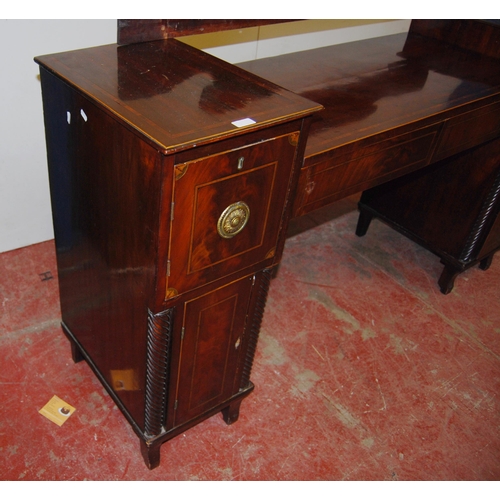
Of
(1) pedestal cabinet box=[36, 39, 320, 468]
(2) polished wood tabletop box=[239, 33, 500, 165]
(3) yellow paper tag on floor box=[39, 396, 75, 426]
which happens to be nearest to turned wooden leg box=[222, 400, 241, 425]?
(1) pedestal cabinet box=[36, 39, 320, 468]

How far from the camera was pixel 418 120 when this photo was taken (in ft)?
5.73

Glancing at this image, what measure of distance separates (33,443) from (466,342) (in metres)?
1.76

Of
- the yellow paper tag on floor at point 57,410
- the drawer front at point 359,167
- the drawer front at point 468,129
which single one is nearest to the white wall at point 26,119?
the yellow paper tag on floor at point 57,410

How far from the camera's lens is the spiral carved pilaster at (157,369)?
1.42 m

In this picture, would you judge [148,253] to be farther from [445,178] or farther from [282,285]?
[445,178]

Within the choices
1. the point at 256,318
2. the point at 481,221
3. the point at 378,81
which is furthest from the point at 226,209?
the point at 481,221

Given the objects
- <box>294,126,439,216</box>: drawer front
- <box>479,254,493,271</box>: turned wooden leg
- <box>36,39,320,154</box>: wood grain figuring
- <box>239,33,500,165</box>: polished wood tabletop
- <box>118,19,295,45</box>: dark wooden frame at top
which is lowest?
<box>479,254,493,271</box>: turned wooden leg

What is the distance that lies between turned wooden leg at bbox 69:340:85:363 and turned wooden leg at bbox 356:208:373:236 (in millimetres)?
1571

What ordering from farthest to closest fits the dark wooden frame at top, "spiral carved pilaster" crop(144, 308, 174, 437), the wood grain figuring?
the dark wooden frame at top, "spiral carved pilaster" crop(144, 308, 174, 437), the wood grain figuring

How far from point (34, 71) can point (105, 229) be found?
3.43ft

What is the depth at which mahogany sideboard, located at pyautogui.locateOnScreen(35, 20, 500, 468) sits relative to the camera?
1222 millimetres

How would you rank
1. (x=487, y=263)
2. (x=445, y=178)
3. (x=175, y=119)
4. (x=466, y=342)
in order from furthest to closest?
(x=487, y=263)
(x=445, y=178)
(x=466, y=342)
(x=175, y=119)

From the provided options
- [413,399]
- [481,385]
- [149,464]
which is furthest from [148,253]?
[481,385]

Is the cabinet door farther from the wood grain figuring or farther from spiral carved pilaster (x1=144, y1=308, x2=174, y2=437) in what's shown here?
the wood grain figuring
